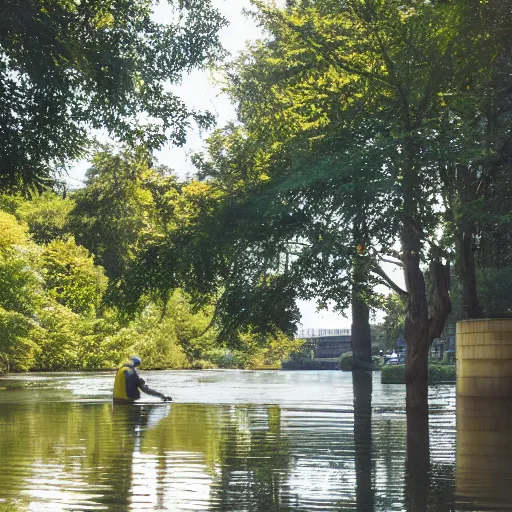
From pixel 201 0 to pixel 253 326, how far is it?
8750mm

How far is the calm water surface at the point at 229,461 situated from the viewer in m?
9.84

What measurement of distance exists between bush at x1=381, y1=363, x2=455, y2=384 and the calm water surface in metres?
21.6

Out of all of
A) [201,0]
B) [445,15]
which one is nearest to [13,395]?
[201,0]

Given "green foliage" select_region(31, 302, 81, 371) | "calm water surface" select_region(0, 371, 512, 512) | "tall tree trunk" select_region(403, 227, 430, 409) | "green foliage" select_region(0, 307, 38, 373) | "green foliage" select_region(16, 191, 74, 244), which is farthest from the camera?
"green foliage" select_region(31, 302, 81, 371)

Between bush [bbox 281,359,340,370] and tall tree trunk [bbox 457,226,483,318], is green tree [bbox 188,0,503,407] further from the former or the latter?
bush [bbox 281,359,340,370]

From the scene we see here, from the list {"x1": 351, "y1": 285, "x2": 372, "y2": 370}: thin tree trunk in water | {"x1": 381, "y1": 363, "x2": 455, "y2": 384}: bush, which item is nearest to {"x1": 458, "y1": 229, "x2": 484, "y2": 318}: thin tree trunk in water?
{"x1": 381, "y1": 363, "x2": 455, "y2": 384}: bush

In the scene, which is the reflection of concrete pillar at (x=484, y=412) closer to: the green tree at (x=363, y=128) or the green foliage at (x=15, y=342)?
the green tree at (x=363, y=128)

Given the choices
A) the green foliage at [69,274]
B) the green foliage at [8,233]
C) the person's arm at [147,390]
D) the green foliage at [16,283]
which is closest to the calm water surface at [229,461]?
the person's arm at [147,390]

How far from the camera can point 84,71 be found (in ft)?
55.7

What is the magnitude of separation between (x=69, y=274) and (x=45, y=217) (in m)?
3.77

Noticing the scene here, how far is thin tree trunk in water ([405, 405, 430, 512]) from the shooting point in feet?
32.6

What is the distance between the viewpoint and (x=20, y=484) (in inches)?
424

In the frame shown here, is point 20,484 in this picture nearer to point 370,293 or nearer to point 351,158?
point 351,158

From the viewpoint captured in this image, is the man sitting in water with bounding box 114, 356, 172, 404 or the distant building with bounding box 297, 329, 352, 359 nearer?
the man sitting in water with bounding box 114, 356, 172, 404
